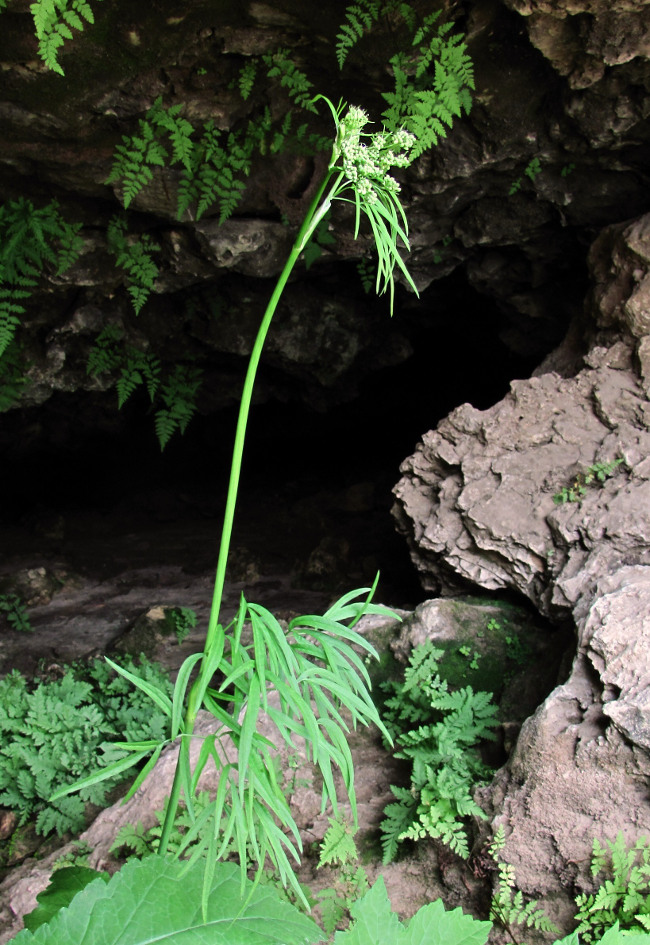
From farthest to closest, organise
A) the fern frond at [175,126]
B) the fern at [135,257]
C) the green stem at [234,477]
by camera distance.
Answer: the fern at [135,257] → the fern frond at [175,126] → the green stem at [234,477]

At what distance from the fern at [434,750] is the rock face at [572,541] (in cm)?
17

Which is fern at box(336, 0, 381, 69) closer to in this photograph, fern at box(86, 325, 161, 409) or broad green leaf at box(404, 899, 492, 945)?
fern at box(86, 325, 161, 409)

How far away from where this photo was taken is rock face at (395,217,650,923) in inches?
98.7

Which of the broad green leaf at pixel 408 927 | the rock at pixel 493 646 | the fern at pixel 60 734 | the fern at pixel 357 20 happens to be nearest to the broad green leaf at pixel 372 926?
the broad green leaf at pixel 408 927

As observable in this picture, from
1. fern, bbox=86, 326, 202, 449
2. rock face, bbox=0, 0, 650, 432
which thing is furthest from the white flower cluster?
fern, bbox=86, 326, 202, 449

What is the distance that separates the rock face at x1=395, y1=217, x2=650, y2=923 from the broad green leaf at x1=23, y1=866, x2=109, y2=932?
5.36 ft

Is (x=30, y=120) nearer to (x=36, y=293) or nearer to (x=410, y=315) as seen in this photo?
(x=36, y=293)

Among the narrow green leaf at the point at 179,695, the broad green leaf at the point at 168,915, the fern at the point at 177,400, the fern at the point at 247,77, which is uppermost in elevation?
the fern at the point at 247,77

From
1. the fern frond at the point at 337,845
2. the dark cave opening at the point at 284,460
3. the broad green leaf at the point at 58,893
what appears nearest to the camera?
the broad green leaf at the point at 58,893

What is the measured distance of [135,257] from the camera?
165 inches

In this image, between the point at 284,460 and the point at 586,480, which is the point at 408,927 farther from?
the point at 284,460

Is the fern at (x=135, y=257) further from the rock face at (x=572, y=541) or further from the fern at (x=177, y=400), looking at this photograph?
the rock face at (x=572, y=541)

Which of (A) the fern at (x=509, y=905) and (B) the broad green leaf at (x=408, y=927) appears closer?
(B) the broad green leaf at (x=408, y=927)

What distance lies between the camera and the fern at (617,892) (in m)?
2.25
